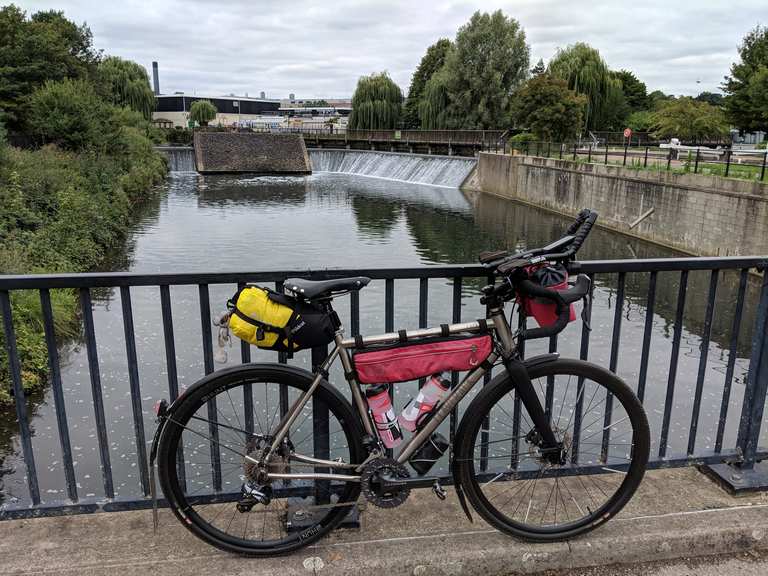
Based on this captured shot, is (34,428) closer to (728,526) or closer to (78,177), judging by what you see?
(728,526)

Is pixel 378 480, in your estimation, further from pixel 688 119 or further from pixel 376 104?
pixel 376 104

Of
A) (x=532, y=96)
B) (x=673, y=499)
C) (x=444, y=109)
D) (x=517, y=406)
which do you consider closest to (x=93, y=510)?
(x=517, y=406)

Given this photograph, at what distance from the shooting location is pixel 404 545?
2.66 meters

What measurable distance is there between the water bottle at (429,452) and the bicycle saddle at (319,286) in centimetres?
71

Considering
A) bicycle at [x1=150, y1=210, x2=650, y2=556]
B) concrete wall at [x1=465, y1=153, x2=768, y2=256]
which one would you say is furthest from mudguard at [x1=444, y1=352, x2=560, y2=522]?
concrete wall at [x1=465, y1=153, x2=768, y2=256]

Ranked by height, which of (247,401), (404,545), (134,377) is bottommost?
(404,545)

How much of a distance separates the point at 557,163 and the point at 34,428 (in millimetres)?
25835

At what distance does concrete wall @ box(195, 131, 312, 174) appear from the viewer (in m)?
54.1

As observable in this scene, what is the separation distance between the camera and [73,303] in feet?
37.4

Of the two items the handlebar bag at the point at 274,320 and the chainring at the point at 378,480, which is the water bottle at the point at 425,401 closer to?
the chainring at the point at 378,480

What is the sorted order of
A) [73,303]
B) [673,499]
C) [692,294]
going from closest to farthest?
[673,499] < [73,303] < [692,294]

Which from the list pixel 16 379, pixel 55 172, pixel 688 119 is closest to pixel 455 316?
pixel 16 379

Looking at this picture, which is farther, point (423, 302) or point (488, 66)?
point (488, 66)

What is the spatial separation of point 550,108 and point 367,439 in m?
35.2
